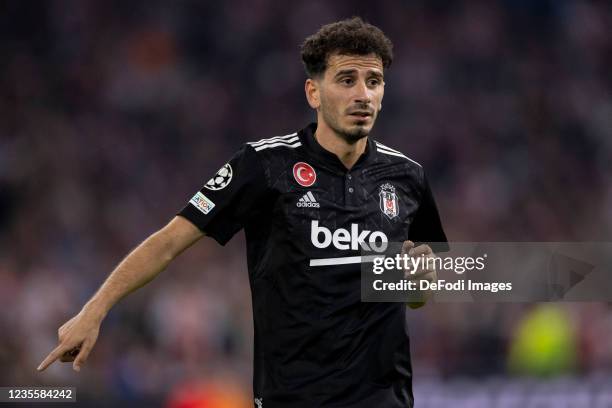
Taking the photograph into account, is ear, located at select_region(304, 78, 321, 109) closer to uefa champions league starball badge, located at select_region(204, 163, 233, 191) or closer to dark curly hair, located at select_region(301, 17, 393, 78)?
dark curly hair, located at select_region(301, 17, 393, 78)

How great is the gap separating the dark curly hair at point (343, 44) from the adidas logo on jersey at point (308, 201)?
0.56 meters

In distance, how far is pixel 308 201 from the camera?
14.4ft

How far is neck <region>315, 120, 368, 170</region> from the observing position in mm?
4516

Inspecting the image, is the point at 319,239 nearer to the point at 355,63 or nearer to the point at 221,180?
the point at 221,180

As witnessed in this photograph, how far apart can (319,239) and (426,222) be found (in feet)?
2.25

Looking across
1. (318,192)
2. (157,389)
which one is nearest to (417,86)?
(157,389)

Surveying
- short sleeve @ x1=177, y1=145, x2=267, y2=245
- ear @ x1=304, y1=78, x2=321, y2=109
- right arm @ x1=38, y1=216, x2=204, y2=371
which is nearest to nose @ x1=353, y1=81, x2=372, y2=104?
ear @ x1=304, y1=78, x2=321, y2=109

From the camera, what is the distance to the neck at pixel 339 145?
4.52 meters

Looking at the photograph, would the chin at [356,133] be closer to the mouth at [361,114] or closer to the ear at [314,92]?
the mouth at [361,114]

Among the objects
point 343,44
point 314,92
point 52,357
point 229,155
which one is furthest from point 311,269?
point 229,155

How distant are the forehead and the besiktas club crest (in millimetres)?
504

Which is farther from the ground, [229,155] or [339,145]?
[229,155]

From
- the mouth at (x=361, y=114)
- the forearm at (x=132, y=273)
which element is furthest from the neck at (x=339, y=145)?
the forearm at (x=132, y=273)

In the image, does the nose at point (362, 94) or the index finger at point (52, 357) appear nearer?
the index finger at point (52, 357)
